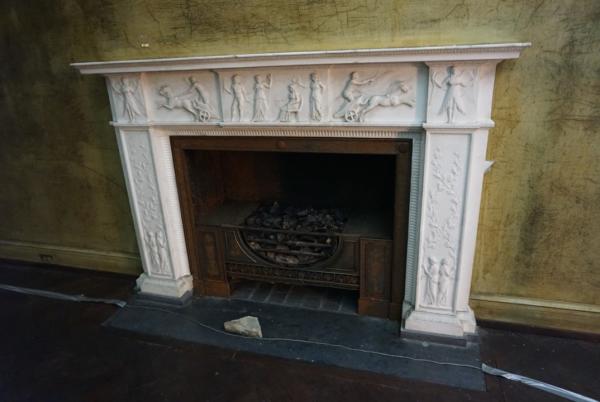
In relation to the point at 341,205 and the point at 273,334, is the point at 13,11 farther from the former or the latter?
the point at 273,334

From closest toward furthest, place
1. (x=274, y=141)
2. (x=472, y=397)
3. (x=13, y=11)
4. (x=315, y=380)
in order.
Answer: (x=472, y=397), (x=315, y=380), (x=274, y=141), (x=13, y=11)

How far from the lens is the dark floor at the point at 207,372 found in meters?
1.98

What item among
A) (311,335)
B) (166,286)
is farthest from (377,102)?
(166,286)

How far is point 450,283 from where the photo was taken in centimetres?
220

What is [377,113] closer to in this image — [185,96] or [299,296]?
[185,96]

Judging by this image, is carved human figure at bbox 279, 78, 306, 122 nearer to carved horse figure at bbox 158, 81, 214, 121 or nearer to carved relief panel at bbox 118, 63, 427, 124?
carved relief panel at bbox 118, 63, 427, 124

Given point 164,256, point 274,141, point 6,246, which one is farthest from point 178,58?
point 6,246

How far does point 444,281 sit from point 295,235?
94cm

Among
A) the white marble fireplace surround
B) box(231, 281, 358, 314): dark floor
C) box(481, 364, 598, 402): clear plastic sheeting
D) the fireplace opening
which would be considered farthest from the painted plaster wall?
box(231, 281, 358, 314): dark floor

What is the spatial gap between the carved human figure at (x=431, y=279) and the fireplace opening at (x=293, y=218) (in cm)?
16

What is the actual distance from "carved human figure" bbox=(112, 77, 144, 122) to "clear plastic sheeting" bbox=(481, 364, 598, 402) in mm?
2455

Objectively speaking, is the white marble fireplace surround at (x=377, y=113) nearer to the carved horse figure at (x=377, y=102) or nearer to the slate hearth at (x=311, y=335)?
the carved horse figure at (x=377, y=102)

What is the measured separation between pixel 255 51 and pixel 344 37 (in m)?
0.49

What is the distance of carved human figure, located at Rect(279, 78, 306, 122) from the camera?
210 cm
